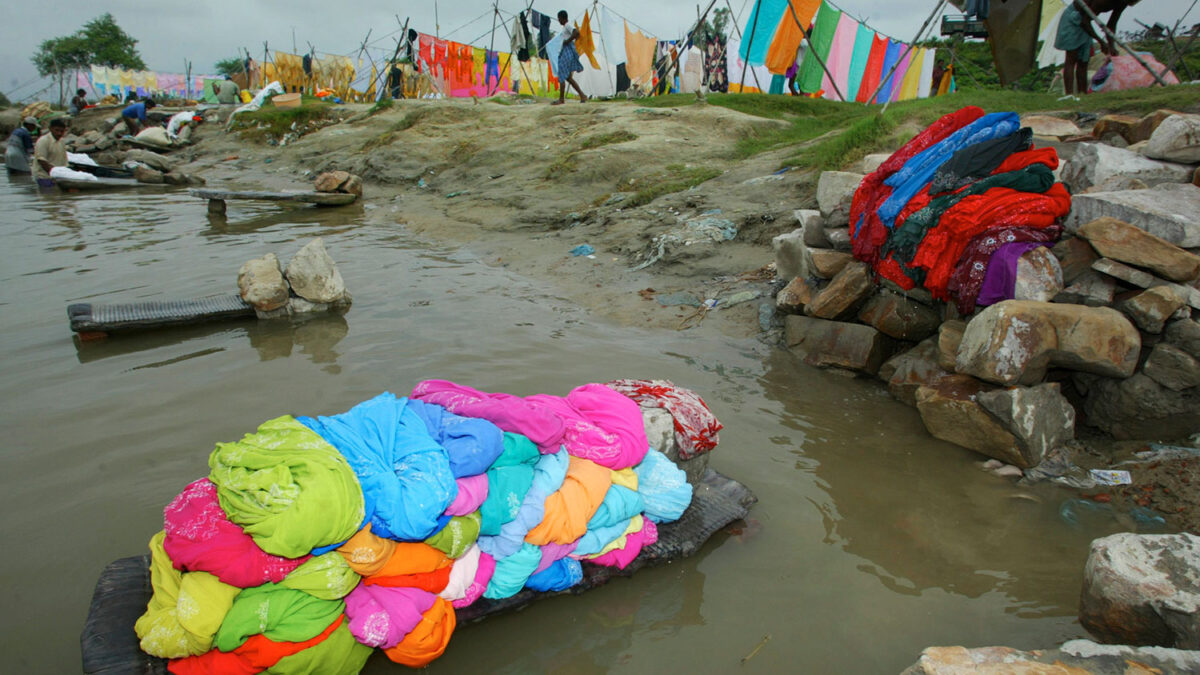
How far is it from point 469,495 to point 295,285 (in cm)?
462

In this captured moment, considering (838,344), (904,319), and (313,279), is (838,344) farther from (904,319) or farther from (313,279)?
(313,279)

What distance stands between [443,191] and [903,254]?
32.8 feet

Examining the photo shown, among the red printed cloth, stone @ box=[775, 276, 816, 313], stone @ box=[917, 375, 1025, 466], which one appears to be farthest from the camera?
stone @ box=[775, 276, 816, 313]

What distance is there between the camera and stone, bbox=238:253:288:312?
5.90m

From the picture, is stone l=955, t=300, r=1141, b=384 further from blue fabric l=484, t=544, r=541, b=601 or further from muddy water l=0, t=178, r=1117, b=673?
blue fabric l=484, t=544, r=541, b=601

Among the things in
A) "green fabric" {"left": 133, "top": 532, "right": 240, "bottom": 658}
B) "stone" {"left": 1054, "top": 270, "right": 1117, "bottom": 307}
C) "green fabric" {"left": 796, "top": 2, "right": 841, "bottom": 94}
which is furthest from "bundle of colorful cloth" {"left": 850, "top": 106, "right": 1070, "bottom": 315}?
"green fabric" {"left": 796, "top": 2, "right": 841, "bottom": 94}

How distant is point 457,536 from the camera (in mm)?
2357

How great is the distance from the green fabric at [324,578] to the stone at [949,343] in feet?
12.3

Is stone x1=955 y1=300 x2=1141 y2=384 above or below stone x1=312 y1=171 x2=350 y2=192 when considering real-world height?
below

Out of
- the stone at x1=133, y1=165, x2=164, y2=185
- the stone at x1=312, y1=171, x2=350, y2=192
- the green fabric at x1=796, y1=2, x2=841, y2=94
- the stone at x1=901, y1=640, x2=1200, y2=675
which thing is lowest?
the stone at x1=901, y1=640, x2=1200, y2=675

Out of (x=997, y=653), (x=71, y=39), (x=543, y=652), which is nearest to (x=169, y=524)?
(x=543, y=652)

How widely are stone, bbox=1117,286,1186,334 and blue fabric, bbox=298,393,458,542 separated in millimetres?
3944

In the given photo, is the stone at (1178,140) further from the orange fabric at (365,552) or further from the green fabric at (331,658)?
the green fabric at (331,658)

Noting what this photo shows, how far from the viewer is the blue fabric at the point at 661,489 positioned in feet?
9.64
